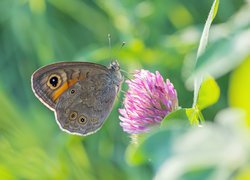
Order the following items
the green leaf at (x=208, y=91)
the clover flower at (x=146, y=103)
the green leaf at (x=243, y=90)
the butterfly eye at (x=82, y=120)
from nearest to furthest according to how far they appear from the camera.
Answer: the green leaf at (x=243, y=90) → the green leaf at (x=208, y=91) → the clover flower at (x=146, y=103) → the butterfly eye at (x=82, y=120)

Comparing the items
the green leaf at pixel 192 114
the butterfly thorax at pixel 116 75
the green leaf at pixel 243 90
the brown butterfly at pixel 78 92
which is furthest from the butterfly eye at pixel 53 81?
the green leaf at pixel 243 90

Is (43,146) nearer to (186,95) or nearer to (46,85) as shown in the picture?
(186,95)

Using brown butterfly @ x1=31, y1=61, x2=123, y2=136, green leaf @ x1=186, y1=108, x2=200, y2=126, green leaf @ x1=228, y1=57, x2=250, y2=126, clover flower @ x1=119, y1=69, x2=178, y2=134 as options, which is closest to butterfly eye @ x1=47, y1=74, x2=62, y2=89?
brown butterfly @ x1=31, y1=61, x2=123, y2=136

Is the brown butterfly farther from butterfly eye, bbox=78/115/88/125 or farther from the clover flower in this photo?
the clover flower

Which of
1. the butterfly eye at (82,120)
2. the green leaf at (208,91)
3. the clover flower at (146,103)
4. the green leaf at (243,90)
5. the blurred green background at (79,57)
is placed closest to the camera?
the green leaf at (243,90)

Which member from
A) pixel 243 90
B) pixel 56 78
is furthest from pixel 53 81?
pixel 243 90

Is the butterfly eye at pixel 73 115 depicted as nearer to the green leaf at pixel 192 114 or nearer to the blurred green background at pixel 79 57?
the blurred green background at pixel 79 57

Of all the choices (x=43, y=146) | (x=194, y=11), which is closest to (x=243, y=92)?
(x=43, y=146)
